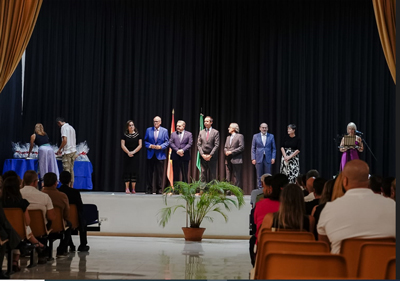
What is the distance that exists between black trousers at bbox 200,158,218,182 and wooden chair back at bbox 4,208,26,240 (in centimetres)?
640

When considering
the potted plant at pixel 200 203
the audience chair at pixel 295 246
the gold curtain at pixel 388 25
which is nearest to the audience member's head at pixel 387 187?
the gold curtain at pixel 388 25

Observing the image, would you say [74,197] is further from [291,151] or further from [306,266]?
[291,151]

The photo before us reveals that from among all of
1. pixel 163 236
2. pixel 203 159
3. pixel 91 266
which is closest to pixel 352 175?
pixel 91 266

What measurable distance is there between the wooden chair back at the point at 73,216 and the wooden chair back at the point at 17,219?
190 cm

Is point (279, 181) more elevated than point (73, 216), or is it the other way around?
point (279, 181)

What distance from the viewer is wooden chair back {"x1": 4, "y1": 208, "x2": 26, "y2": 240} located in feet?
18.1

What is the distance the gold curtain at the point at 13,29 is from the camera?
8070 millimetres

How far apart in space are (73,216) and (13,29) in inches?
105

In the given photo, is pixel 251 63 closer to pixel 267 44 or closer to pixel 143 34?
pixel 267 44

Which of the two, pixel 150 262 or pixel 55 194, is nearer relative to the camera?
pixel 55 194

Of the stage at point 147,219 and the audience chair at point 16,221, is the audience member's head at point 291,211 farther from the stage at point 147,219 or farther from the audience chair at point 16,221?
the stage at point 147,219

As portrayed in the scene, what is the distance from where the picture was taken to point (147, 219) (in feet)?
34.6

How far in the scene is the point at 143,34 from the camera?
1436 centimetres

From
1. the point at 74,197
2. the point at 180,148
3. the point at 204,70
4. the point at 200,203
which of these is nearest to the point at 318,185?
the point at 74,197
